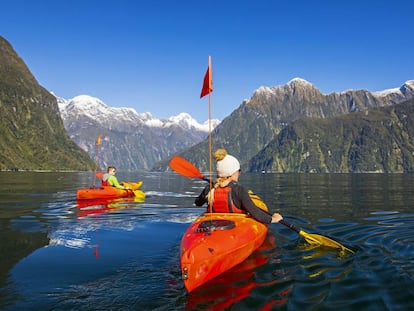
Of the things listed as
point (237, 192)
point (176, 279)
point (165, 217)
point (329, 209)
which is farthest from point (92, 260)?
point (329, 209)

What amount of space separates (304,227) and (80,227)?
9.87 meters

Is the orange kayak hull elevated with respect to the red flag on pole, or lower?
lower

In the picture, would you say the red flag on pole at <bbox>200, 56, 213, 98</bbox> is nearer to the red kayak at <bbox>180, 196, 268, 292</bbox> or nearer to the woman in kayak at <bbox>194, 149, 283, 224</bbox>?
the woman in kayak at <bbox>194, 149, 283, 224</bbox>

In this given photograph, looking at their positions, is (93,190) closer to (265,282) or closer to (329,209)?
(329,209)

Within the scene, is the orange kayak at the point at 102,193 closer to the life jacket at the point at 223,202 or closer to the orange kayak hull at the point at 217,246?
the orange kayak hull at the point at 217,246

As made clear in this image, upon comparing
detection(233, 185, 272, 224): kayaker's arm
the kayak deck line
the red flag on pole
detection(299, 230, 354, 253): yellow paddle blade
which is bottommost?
detection(299, 230, 354, 253): yellow paddle blade

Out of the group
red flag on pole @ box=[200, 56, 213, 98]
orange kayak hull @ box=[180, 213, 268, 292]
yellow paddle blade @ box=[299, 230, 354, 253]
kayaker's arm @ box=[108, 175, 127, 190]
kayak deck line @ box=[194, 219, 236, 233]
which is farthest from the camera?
kayaker's arm @ box=[108, 175, 127, 190]

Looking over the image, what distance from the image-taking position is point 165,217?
57.9 ft

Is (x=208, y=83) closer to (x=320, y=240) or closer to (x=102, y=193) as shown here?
(x=320, y=240)

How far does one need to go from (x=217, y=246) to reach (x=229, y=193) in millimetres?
2131

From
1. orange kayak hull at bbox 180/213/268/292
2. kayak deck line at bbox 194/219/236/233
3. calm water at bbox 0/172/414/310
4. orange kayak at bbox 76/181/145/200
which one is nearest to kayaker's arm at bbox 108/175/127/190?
orange kayak at bbox 76/181/145/200

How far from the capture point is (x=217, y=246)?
7.38m

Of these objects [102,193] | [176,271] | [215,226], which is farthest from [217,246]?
[102,193]

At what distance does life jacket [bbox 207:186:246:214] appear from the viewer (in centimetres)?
921
